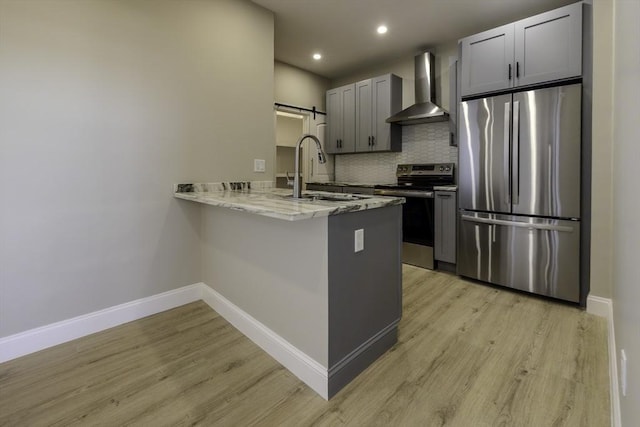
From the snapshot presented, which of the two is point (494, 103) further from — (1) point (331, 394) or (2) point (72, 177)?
(2) point (72, 177)

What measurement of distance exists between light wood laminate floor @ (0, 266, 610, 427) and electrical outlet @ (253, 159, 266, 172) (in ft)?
4.79

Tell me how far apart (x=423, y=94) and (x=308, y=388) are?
375 centimetres

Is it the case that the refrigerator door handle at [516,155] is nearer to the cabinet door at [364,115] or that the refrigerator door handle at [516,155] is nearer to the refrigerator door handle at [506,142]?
the refrigerator door handle at [506,142]

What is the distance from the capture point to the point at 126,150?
2.25 metres

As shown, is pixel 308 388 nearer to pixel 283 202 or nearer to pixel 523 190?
pixel 283 202

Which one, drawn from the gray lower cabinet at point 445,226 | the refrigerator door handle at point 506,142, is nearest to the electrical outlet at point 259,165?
the gray lower cabinet at point 445,226

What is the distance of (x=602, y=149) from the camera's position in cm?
234

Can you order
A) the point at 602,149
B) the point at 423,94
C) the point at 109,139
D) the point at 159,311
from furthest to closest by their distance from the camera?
the point at 423,94
the point at 159,311
the point at 602,149
the point at 109,139

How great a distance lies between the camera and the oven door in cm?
360

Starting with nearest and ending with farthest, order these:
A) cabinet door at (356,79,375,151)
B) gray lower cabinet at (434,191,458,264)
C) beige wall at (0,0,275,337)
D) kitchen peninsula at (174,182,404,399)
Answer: kitchen peninsula at (174,182,404,399)
beige wall at (0,0,275,337)
gray lower cabinet at (434,191,458,264)
cabinet door at (356,79,375,151)

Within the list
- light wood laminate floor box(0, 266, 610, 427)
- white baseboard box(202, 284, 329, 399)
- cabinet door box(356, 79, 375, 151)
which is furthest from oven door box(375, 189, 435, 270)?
white baseboard box(202, 284, 329, 399)

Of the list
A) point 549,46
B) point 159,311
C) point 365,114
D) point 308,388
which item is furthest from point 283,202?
point 365,114

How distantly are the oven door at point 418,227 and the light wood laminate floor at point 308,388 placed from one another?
134cm

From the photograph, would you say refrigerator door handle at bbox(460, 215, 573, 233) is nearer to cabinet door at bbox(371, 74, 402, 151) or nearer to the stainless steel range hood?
the stainless steel range hood
